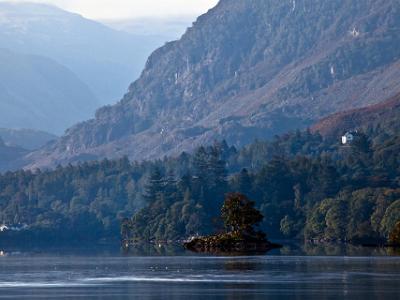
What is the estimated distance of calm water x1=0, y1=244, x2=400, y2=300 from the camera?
116062mm

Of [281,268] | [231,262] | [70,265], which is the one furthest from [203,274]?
[70,265]

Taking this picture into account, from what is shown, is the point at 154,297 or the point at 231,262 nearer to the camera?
the point at 154,297

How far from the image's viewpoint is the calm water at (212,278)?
116 m

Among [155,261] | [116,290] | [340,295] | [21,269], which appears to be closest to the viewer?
[340,295]

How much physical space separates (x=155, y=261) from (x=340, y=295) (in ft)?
221

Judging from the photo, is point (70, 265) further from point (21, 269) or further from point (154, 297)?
point (154, 297)

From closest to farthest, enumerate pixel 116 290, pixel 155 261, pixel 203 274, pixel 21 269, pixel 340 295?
pixel 340 295, pixel 116 290, pixel 203 274, pixel 21 269, pixel 155 261

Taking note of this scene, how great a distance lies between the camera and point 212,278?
134 m

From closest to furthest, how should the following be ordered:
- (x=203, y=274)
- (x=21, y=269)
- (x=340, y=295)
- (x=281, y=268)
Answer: (x=340, y=295), (x=203, y=274), (x=281, y=268), (x=21, y=269)

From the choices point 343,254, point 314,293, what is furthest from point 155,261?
point 314,293

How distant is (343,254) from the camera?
617ft

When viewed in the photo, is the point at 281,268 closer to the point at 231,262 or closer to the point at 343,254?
the point at 231,262

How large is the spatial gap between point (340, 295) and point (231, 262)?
52.5 metres

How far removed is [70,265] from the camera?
173m
